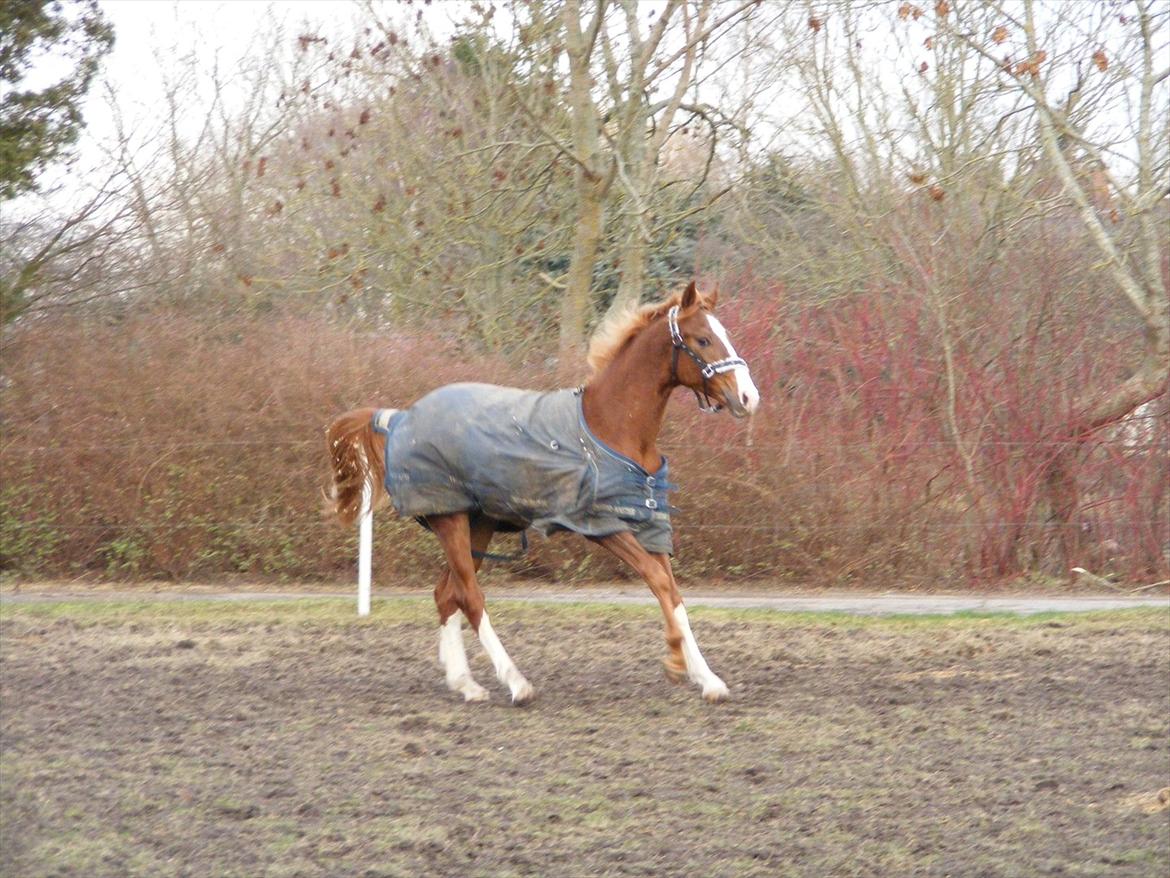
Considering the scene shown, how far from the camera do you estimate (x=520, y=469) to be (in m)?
6.91

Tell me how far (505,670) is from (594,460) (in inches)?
45.5

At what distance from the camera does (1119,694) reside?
6.95 m

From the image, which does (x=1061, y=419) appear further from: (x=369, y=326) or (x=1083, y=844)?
(x=1083, y=844)

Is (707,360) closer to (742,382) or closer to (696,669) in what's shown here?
(742,382)

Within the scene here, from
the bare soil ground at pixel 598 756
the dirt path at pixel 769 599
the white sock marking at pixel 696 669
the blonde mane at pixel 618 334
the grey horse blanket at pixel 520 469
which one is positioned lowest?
the bare soil ground at pixel 598 756

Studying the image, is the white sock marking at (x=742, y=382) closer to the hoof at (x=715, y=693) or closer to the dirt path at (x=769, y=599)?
the hoof at (x=715, y=693)

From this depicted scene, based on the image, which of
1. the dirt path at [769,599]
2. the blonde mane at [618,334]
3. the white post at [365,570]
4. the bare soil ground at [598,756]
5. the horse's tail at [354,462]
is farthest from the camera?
the dirt path at [769,599]

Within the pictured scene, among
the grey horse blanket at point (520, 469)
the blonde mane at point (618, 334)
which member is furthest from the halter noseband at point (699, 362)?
the grey horse blanket at point (520, 469)

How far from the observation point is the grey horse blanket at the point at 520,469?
677cm

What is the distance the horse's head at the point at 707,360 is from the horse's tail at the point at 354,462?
6.07 ft

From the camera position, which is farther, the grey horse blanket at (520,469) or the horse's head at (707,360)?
the grey horse blanket at (520,469)

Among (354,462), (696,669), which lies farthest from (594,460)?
(354,462)

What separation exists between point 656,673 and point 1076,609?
14.4 feet

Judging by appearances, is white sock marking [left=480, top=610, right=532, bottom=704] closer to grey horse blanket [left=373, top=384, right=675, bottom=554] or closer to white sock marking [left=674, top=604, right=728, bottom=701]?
grey horse blanket [left=373, top=384, right=675, bottom=554]
